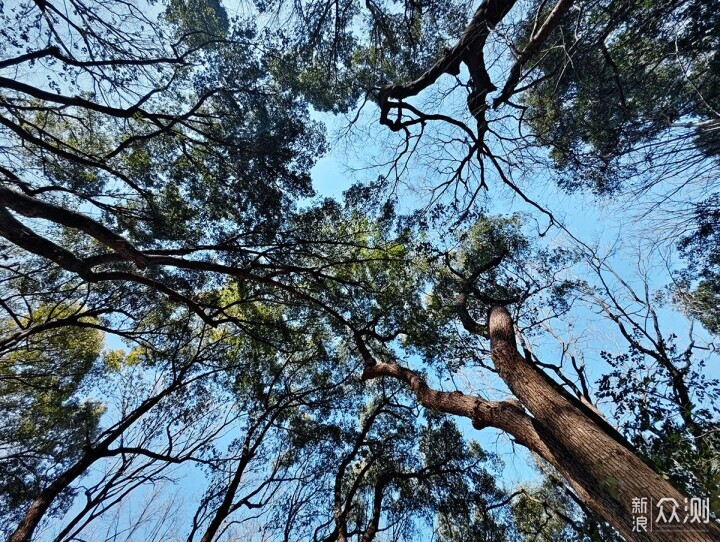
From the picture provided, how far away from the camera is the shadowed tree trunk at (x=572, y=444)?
6.19 ft

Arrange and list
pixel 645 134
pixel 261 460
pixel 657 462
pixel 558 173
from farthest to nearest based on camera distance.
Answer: pixel 261 460 < pixel 558 173 < pixel 645 134 < pixel 657 462

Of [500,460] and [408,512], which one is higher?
[500,460]

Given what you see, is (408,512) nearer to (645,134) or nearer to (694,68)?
(645,134)

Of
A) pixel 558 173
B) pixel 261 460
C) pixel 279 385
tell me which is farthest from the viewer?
pixel 279 385

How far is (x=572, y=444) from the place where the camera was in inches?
92.6

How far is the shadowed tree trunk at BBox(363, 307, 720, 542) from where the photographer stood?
6.19 ft

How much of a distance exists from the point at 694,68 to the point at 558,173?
1770 millimetres

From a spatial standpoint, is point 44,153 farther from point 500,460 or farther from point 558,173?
point 500,460

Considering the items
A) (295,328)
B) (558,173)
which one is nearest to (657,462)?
(558,173)

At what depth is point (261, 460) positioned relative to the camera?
6.72 metres

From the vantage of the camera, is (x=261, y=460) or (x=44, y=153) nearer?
(x=44, y=153)

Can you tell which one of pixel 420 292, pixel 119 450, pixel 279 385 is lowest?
pixel 119 450

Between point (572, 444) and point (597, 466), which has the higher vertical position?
point (572, 444)

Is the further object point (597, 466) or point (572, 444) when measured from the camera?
point (572, 444)
